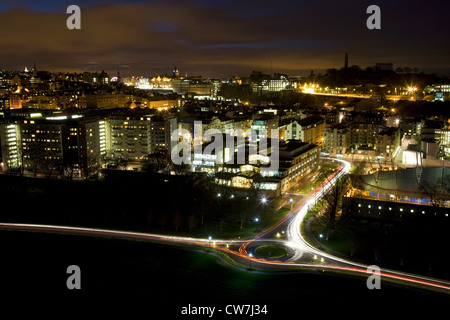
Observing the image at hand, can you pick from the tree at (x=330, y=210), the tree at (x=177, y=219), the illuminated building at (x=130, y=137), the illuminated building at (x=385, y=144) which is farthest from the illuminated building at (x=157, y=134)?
the illuminated building at (x=385, y=144)

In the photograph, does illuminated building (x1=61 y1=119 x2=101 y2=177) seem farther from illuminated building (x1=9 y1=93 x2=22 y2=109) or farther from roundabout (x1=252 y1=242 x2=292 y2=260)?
illuminated building (x1=9 y1=93 x2=22 y2=109)

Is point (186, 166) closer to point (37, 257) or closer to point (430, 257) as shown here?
point (37, 257)

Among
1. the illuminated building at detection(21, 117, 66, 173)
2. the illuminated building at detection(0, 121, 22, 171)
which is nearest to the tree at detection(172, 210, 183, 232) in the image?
the illuminated building at detection(21, 117, 66, 173)

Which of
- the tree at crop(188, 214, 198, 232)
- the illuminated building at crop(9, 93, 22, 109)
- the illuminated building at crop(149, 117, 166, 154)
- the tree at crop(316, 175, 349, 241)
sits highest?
the illuminated building at crop(9, 93, 22, 109)

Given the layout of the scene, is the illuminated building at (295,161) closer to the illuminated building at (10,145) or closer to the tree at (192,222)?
the tree at (192,222)

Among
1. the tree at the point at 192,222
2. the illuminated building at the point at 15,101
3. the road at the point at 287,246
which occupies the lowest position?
the road at the point at 287,246
